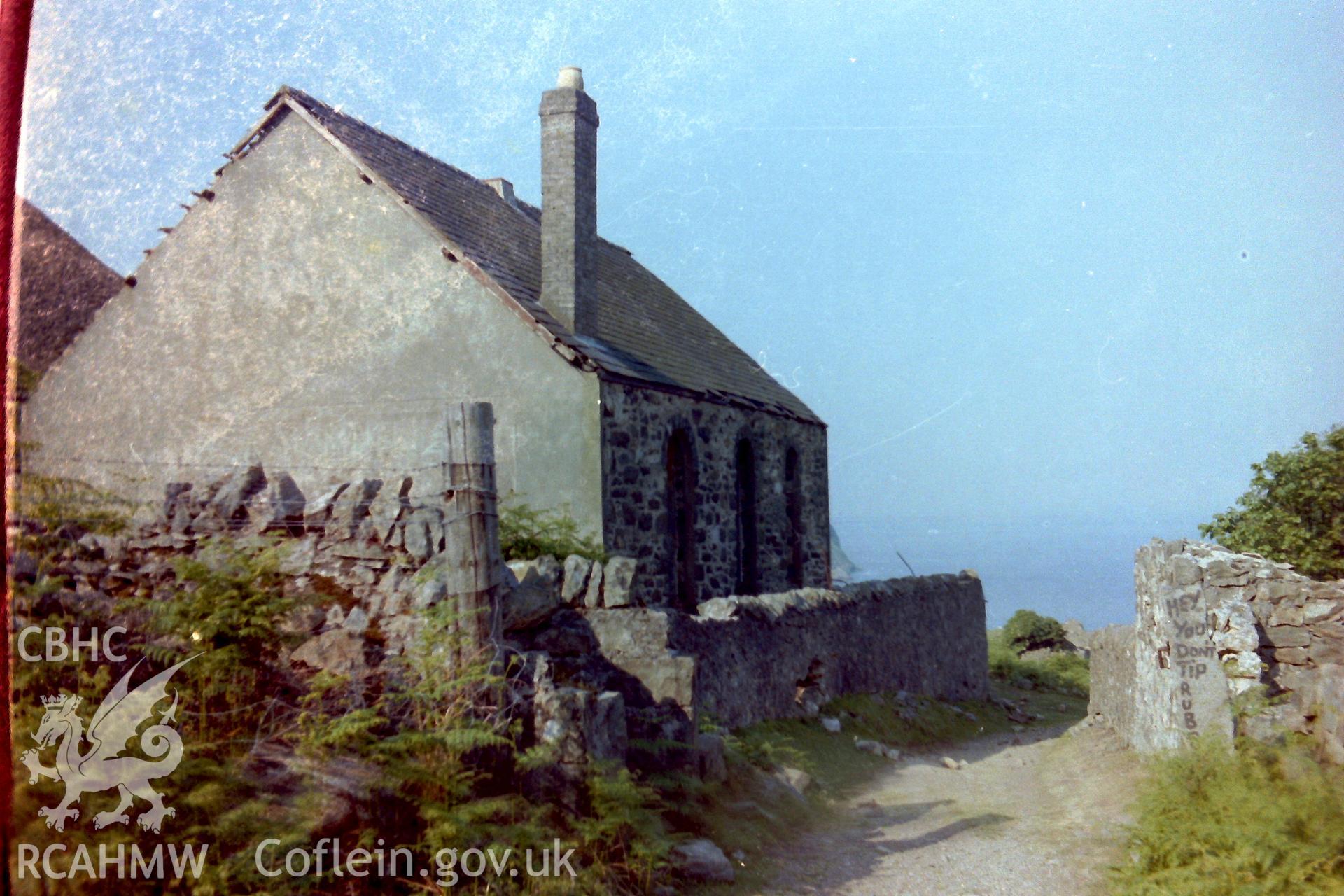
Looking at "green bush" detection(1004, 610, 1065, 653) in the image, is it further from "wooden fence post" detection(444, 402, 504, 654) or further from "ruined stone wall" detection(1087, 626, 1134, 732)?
"wooden fence post" detection(444, 402, 504, 654)

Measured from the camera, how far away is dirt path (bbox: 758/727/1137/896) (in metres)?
7.64

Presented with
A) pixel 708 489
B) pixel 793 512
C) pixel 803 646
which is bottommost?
pixel 803 646

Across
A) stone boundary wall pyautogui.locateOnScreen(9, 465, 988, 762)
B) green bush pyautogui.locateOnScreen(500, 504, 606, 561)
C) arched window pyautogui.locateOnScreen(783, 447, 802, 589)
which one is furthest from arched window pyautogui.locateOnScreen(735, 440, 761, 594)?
stone boundary wall pyautogui.locateOnScreen(9, 465, 988, 762)

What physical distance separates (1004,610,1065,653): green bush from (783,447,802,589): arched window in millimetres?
11664

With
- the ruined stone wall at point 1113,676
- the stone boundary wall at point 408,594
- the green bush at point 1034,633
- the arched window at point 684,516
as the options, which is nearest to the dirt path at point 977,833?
Answer: the ruined stone wall at point 1113,676

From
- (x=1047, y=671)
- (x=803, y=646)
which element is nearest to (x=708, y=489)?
(x=803, y=646)

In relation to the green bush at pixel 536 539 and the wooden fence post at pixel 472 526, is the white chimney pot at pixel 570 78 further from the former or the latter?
the wooden fence post at pixel 472 526

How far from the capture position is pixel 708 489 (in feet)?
55.9

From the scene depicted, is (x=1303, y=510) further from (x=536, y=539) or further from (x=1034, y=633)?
(x=1034, y=633)

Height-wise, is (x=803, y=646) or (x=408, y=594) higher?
(x=408, y=594)

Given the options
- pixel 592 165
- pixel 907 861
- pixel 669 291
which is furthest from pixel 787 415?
pixel 907 861

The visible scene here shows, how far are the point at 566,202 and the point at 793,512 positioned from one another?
8574 millimetres

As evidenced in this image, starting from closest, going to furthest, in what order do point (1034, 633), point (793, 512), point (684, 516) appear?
1. point (684, 516)
2. point (793, 512)
3. point (1034, 633)

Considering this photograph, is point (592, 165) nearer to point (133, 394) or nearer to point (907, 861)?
point (133, 394)
